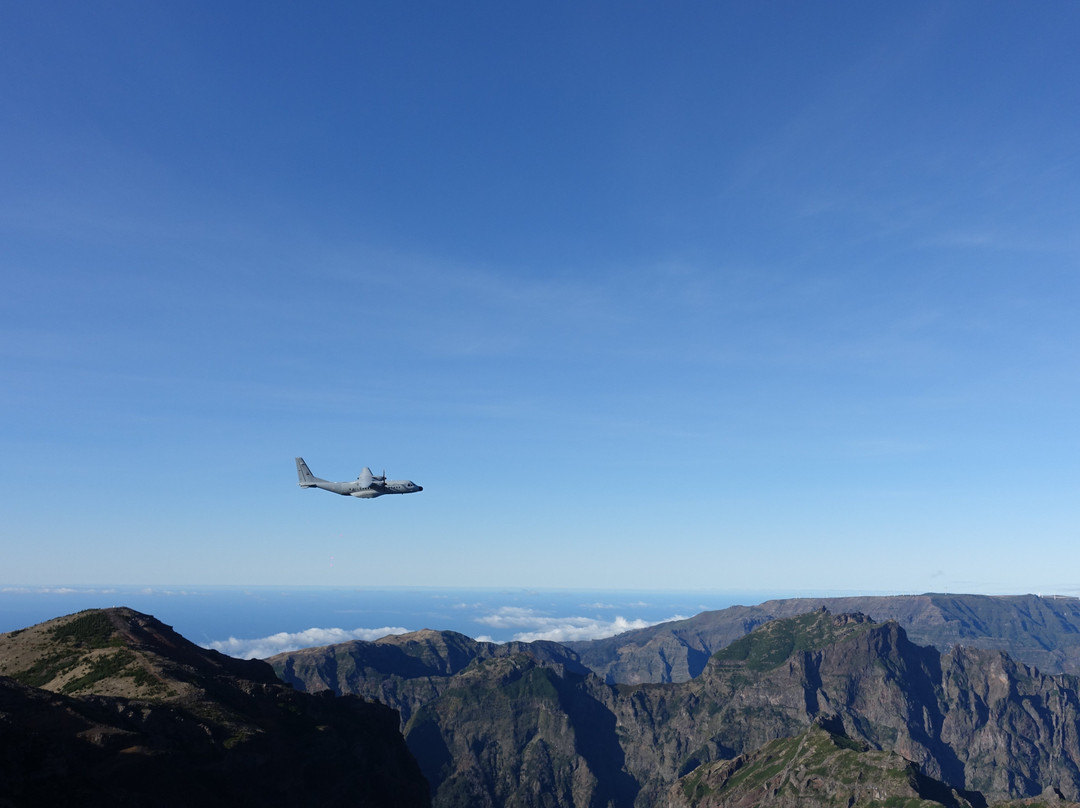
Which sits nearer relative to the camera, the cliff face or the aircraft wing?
the cliff face

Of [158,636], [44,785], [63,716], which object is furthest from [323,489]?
[44,785]

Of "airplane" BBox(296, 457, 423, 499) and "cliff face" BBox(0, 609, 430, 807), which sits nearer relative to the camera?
"cliff face" BBox(0, 609, 430, 807)

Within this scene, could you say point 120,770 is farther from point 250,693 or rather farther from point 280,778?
point 250,693

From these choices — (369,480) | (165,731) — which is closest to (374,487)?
(369,480)

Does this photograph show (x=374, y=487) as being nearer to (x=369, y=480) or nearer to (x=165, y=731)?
(x=369, y=480)

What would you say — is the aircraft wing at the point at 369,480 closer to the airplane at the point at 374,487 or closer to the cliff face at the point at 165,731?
the airplane at the point at 374,487

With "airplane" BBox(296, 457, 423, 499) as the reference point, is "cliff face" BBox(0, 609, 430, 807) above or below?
below

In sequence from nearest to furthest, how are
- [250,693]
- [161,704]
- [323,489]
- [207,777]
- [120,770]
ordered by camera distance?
[120,770], [207,777], [161,704], [250,693], [323,489]

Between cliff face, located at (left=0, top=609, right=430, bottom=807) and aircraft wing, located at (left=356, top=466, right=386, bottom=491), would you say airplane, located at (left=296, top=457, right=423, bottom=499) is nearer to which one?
aircraft wing, located at (left=356, top=466, right=386, bottom=491)

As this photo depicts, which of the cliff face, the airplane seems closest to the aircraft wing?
the airplane
